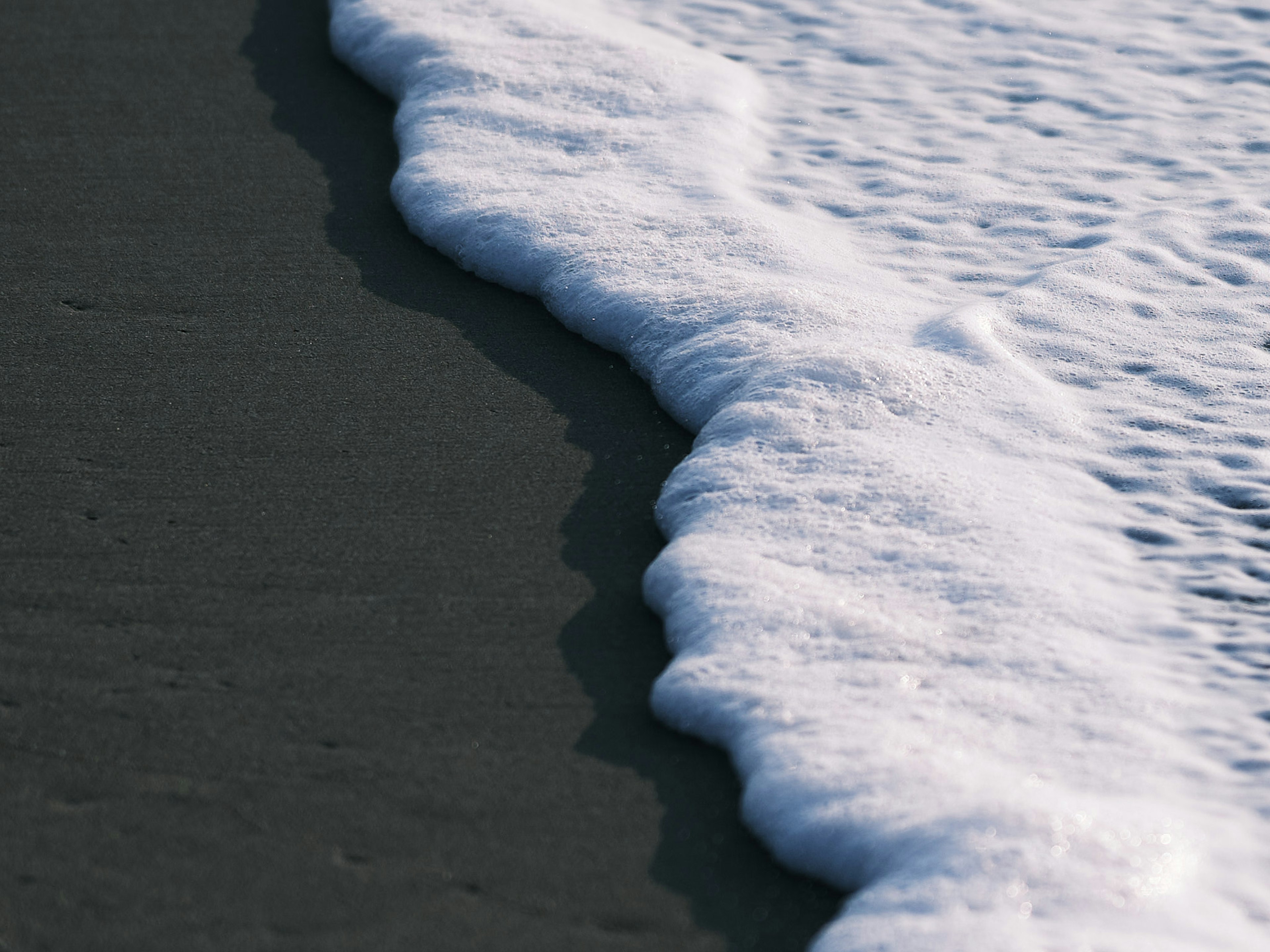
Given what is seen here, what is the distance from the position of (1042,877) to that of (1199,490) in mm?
1182

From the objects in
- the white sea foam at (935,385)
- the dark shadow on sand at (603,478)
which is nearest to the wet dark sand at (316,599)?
the dark shadow on sand at (603,478)

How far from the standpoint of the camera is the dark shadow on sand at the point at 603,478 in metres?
1.72

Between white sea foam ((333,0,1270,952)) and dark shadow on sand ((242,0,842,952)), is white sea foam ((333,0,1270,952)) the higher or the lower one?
the higher one

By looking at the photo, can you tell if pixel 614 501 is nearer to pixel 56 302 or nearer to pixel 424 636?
pixel 424 636

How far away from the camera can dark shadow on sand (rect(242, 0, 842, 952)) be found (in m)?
1.72

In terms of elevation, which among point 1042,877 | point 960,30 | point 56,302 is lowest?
point 56,302

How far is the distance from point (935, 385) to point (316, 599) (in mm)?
1501

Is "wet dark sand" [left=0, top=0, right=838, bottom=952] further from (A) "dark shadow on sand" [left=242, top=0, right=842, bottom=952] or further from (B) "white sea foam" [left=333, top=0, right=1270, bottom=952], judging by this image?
(B) "white sea foam" [left=333, top=0, right=1270, bottom=952]

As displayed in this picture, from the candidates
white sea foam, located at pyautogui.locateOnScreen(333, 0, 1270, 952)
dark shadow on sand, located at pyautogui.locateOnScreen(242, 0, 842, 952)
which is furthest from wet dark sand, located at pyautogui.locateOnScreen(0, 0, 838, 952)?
white sea foam, located at pyautogui.locateOnScreen(333, 0, 1270, 952)

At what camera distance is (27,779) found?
177cm

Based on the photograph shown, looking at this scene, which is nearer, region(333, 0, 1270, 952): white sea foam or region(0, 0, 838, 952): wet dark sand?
region(0, 0, 838, 952): wet dark sand

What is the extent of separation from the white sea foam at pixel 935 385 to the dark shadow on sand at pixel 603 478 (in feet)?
0.17

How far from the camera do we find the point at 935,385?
8.96 ft

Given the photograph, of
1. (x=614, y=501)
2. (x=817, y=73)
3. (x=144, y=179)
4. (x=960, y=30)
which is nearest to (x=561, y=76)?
(x=817, y=73)
